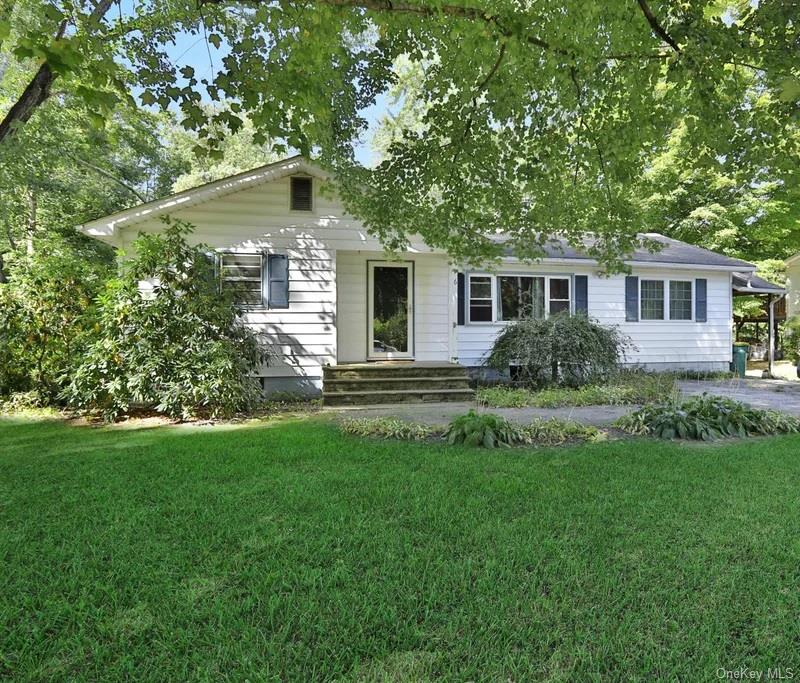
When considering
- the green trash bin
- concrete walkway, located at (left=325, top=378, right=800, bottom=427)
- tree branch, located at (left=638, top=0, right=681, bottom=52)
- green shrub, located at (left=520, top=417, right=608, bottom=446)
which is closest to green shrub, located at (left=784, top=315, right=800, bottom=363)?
the green trash bin

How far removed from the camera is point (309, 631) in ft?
7.11

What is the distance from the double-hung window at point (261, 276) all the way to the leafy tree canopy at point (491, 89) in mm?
2067

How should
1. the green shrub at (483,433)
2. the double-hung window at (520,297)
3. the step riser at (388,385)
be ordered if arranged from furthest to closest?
the double-hung window at (520,297), the step riser at (388,385), the green shrub at (483,433)

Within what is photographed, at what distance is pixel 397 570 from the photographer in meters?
2.69

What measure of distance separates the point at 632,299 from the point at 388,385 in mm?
7721

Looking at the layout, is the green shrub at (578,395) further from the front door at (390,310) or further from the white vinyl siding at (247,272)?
the white vinyl siding at (247,272)

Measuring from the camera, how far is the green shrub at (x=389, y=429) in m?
6.12

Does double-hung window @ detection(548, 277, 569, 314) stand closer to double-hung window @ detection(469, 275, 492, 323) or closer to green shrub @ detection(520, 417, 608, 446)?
double-hung window @ detection(469, 275, 492, 323)

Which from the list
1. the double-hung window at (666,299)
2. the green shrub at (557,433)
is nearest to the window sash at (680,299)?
the double-hung window at (666,299)

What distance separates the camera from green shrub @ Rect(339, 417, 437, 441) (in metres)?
6.12

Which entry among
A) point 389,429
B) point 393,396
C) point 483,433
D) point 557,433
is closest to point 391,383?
point 393,396

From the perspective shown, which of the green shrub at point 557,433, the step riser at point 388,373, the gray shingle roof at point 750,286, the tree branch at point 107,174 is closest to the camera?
the green shrub at point 557,433

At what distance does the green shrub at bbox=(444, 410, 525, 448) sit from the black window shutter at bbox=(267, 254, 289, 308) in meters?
5.02

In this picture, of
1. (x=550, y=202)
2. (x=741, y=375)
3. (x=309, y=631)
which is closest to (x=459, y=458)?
(x=309, y=631)
